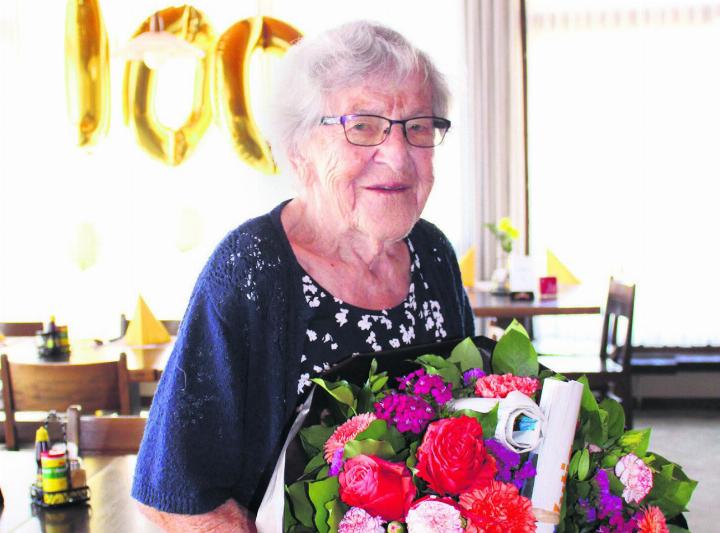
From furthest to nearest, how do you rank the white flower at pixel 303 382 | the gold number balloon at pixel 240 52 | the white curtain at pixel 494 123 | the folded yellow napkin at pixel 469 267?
the white curtain at pixel 494 123, the folded yellow napkin at pixel 469 267, the gold number balloon at pixel 240 52, the white flower at pixel 303 382

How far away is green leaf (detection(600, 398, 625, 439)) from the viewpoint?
103cm

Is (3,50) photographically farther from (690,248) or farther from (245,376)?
(245,376)

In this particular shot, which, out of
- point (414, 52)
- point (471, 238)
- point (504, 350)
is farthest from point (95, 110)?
point (504, 350)

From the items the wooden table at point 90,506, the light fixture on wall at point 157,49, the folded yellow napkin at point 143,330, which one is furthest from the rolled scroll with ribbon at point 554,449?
the light fixture on wall at point 157,49

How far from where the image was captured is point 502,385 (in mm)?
968

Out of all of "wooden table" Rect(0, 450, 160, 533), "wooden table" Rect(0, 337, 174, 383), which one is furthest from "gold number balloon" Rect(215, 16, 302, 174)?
"wooden table" Rect(0, 450, 160, 533)

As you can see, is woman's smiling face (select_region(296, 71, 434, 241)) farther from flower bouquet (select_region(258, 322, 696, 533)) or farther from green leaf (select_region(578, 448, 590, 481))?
green leaf (select_region(578, 448, 590, 481))

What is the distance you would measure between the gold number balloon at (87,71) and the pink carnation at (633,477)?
173 inches

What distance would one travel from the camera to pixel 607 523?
3.05ft

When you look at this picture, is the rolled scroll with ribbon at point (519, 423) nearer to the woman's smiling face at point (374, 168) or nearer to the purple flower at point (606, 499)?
the purple flower at point (606, 499)

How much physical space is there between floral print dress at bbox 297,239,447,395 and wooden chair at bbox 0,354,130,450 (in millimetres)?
1856

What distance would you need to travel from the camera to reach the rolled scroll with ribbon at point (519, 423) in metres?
0.90

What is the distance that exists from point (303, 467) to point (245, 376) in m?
0.23

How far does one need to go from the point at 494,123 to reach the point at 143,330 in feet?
10.3
